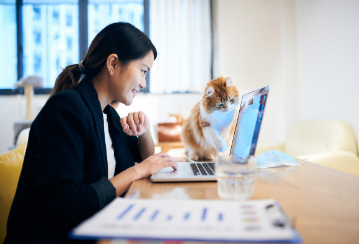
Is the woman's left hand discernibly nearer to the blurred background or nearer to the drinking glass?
the drinking glass

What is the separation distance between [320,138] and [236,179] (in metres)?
1.94

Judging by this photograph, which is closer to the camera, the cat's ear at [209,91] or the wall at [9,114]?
the cat's ear at [209,91]

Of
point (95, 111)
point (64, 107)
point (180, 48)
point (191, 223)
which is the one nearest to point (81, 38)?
point (180, 48)

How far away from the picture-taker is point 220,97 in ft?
3.59

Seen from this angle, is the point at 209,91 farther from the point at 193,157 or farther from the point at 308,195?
the point at 308,195

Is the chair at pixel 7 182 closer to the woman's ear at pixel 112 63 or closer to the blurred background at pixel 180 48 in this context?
the woman's ear at pixel 112 63

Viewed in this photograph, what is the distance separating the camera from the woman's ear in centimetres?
87

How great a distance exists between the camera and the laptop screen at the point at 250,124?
749 millimetres

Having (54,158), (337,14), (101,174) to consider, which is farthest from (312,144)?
(54,158)

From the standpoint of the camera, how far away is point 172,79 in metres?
3.37

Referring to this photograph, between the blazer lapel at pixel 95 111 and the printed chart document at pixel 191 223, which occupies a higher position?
the blazer lapel at pixel 95 111

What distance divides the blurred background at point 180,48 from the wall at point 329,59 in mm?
32

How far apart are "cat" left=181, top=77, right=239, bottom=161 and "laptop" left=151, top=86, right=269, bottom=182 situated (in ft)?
0.36

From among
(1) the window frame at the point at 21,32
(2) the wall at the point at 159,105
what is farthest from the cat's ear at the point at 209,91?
(1) the window frame at the point at 21,32
